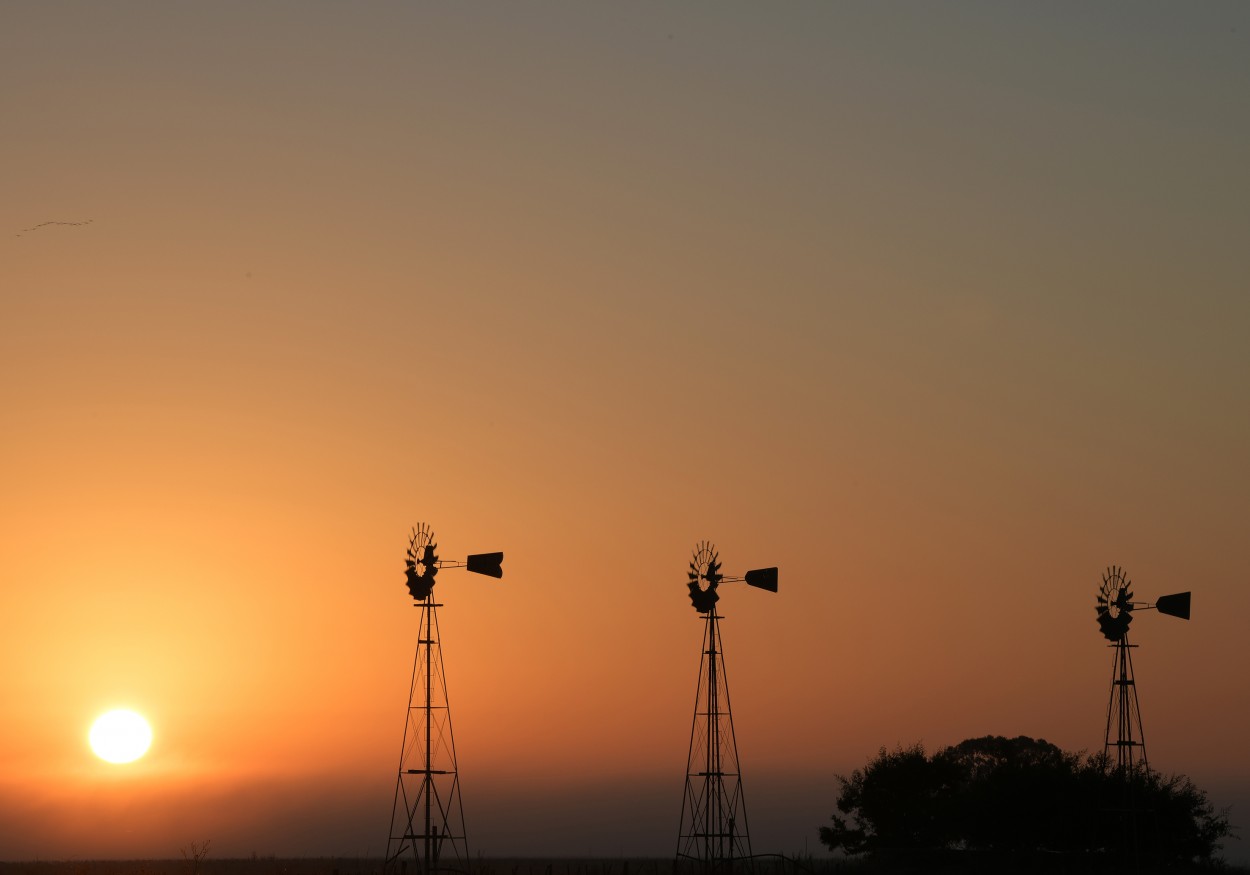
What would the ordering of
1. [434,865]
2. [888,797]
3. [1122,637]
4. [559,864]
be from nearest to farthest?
[434,865] → [1122,637] → [888,797] → [559,864]

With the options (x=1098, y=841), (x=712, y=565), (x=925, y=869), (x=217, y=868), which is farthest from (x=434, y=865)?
(x=217, y=868)

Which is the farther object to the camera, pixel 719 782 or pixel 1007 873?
pixel 1007 873

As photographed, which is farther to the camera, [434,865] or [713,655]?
[713,655]

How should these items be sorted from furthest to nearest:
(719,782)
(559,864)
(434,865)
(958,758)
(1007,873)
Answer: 1. (559,864)
2. (958,758)
3. (1007,873)
4. (719,782)
5. (434,865)

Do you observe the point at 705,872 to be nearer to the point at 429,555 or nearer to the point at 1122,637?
the point at 429,555

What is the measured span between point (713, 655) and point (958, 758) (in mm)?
59679

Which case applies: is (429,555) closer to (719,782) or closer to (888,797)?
(719,782)

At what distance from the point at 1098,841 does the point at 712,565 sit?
26.6m

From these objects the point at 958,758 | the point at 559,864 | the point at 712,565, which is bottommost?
the point at 559,864

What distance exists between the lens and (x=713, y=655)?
60031 mm

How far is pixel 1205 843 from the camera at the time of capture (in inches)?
3046

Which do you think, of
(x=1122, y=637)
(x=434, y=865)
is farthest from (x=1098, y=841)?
(x=434, y=865)

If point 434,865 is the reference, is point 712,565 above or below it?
above

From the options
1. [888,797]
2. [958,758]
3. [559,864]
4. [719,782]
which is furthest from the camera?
[559,864]
